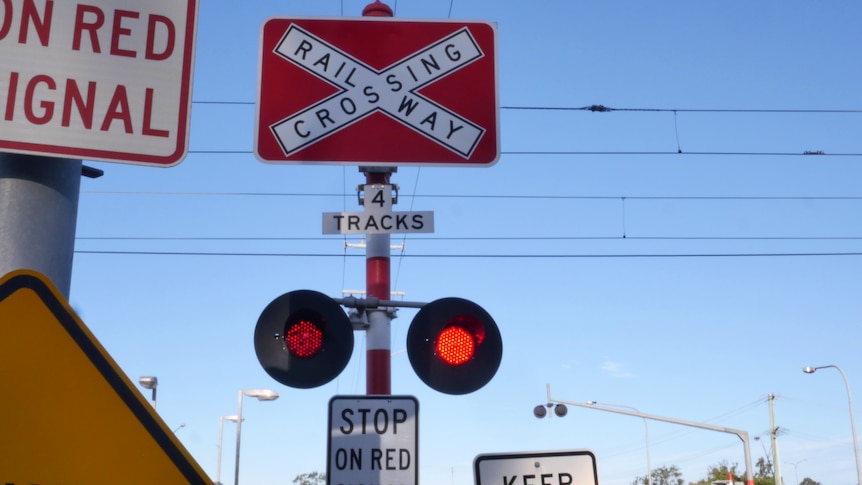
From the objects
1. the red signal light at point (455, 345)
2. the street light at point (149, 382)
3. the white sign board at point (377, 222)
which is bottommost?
the street light at point (149, 382)

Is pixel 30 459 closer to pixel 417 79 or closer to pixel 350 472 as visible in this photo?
pixel 350 472

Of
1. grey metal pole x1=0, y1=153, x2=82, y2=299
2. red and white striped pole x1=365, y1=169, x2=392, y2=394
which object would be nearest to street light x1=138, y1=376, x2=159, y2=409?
red and white striped pole x1=365, y1=169, x2=392, y2=394

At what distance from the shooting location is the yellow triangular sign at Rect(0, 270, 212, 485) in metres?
1.85

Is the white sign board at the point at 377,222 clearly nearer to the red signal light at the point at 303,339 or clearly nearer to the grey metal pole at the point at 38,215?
the red signal light at the point at 303,339

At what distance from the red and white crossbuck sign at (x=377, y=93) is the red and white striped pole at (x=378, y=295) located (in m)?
0.79

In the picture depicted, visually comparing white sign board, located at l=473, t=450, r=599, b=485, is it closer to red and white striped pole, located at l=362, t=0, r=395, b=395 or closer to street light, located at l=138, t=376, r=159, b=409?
red and white striped pole, located at l=362, t=0, r=395, b=395

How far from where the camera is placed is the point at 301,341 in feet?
13.5

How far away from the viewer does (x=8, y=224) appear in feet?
7.64

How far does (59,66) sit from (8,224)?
0.51 meters

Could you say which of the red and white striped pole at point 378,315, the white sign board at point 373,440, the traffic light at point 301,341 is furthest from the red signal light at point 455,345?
the red and white striped pole at point 378,315

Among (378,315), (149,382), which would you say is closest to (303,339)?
(378,315)

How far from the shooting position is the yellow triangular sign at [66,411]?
72.7 inches

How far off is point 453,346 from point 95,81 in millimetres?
2191

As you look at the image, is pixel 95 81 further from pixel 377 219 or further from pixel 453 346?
pixel 377 219
